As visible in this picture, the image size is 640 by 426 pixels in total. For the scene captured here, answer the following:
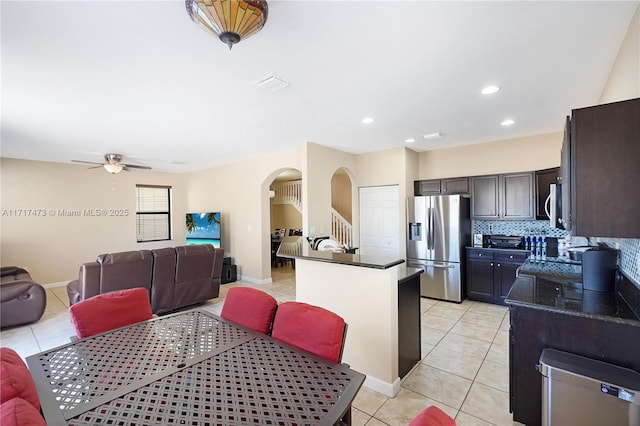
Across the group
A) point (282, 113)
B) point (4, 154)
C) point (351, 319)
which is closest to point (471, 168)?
point (282, 113)

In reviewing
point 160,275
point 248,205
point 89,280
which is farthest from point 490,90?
point 89,280

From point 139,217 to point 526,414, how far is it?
843 cm

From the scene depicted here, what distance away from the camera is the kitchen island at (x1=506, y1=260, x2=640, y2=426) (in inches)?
65.1

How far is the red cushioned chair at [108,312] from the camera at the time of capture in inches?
70.1

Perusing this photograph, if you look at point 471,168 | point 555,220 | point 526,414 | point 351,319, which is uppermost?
point 471,168

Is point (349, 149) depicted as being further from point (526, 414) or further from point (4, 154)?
point (4, 154)

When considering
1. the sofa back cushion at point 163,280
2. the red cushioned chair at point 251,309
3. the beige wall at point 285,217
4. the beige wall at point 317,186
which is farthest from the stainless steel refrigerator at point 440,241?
the beige wall at point 285,217

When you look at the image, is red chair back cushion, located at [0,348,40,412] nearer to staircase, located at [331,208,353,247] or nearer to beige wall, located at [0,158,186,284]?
staircase, located at [331,208,353,247]

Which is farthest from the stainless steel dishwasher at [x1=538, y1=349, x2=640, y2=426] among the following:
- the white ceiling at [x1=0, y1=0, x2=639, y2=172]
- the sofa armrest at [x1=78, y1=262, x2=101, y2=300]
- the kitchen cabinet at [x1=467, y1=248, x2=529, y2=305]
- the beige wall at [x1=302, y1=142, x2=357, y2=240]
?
the sofa armrest at [x1=78, y1=262, x2=101, y2=300]

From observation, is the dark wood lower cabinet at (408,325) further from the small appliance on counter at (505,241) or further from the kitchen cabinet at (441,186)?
the kitchen cabinet at (441,186)

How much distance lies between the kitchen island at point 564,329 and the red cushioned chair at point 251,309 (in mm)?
→ 1642

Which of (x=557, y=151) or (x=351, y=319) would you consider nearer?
(x=351, y=319)

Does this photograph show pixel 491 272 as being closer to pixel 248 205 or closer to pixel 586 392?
pixel 586 392

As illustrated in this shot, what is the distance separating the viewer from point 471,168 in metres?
5.13
